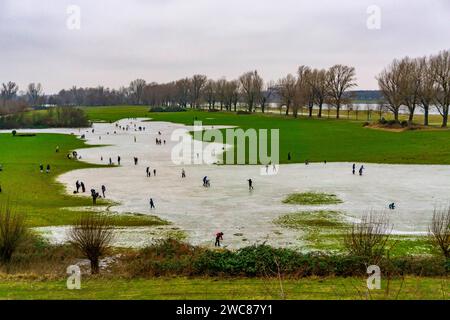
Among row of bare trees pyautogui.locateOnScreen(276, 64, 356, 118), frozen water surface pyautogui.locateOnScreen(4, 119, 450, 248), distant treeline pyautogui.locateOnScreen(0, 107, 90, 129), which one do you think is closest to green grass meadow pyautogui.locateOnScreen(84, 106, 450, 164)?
frozen water surface pyautogui.locateOnScreen(4, 119, 450, 248)

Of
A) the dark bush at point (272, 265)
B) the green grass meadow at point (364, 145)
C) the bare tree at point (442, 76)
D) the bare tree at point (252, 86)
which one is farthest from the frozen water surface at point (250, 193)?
the bare tree at point (252, 86)

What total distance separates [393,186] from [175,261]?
31.2 meters

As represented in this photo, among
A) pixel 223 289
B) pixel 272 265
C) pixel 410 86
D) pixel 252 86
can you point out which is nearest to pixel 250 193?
pixel 272 265

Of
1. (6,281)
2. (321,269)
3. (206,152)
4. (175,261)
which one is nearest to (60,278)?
(6,281)

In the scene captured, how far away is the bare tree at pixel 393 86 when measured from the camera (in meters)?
106

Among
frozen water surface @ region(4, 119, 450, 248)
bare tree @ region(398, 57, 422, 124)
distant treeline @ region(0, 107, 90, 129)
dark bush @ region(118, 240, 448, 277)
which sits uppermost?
bare tree @ region(398, 57, 422, 124)

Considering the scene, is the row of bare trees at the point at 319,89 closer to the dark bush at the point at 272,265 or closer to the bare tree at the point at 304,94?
the bare tree at the point at 304,94

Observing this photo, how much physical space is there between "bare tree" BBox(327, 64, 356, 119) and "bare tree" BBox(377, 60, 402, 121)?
18543 millimetres

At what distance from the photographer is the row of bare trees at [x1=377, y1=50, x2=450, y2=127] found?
99.8 m

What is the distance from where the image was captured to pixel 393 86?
109 metres

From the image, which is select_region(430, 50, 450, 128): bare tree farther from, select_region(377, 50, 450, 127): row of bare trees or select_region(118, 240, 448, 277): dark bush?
select_region(118, 240, 448, 277): dark bush

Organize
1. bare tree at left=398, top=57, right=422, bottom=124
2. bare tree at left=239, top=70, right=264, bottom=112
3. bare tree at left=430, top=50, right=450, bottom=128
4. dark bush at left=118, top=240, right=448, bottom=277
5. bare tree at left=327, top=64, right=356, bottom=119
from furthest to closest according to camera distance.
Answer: bare tree at left=239, top=70, right=264, bottom=112, bare tree at left=327, top=64, right=356, bottom=119, bare tree at left=398, top=57, right=422, bottom=124, bare tree at left=430, top=50, right=450, bottom=128, dark bush at left=118, top=240, right=448, bottom=277

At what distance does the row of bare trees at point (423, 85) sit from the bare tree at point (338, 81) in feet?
83.3

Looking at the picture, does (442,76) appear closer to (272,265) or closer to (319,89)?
(319,89)
